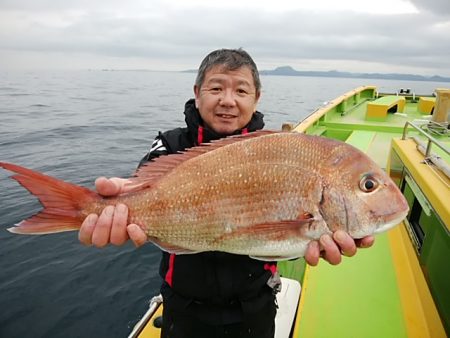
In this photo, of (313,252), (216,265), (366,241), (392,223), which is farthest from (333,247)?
(216,265)

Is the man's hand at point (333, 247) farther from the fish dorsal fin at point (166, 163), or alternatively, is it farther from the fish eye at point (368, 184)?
the fish dorsal fin at point (166, 163)

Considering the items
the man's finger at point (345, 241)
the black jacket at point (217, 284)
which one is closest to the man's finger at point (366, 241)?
the man's finger at point (345, 241)

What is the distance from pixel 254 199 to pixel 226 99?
0.83 metres

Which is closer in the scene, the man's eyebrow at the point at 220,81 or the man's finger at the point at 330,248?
the man's finger at the point at 330,248

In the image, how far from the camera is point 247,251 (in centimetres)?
201

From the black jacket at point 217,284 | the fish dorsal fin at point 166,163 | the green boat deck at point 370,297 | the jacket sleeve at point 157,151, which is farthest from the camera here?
the green boat deck at point 370,297

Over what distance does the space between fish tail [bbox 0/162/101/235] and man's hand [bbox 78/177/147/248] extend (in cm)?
7

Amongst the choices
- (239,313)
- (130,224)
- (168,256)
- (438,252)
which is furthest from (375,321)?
(130,224)

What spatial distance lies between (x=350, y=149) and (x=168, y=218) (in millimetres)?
1214

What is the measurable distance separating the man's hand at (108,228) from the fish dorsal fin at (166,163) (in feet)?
0.56

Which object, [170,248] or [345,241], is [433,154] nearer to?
[345,241]

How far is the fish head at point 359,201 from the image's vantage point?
1.90 metres

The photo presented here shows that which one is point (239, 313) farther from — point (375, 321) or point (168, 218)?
point (375, 321)

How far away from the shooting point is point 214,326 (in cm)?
234
